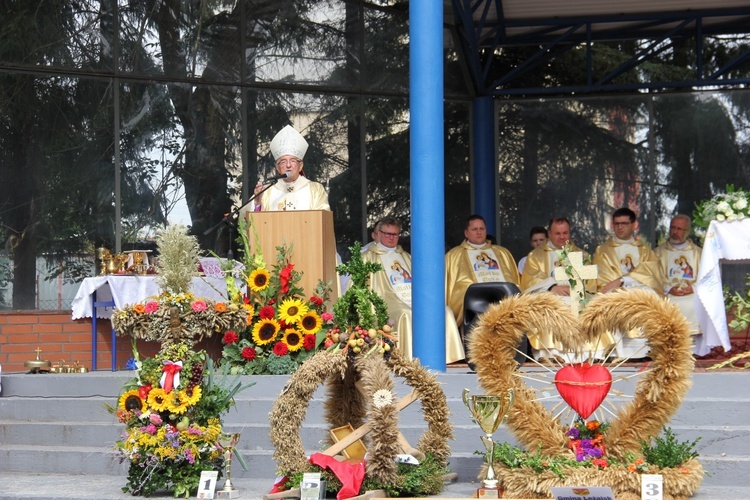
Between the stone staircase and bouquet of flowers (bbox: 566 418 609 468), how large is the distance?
2.46 ft

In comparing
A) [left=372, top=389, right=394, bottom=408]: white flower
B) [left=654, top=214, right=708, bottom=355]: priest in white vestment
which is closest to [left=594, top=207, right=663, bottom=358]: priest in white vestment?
[left=654, top=214, right=708, bottom=355]: priest in white vestment

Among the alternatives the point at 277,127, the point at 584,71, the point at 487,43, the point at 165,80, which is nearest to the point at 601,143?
the point at 584,71

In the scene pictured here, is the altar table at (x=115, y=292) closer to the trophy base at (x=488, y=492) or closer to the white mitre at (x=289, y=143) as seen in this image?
the white mitre at (x=289, y=143)

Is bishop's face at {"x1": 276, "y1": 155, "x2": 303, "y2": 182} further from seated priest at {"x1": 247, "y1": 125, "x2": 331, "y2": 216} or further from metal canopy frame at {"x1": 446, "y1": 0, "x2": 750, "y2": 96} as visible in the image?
metal canopy frame at {"x1": 446, "y1": 0, "x2": 750, "y2": 96}

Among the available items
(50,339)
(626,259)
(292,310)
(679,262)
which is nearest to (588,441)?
(292,310)

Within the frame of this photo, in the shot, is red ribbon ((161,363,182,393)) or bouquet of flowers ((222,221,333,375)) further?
bouquet of flowers ((222,221,333,375))

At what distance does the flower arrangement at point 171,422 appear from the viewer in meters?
7.08

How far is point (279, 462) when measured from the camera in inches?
270

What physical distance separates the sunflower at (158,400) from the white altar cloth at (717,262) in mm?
4681

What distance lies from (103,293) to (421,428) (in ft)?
13.5

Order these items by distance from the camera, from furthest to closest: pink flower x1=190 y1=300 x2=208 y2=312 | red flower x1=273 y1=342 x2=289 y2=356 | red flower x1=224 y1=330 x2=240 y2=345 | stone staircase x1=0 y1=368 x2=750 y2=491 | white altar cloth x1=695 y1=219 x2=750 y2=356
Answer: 1. white altar cloth x1=695 y1=219 x2=750 y2=356
2. red flower x1=224 y1=330 x2=240 y2=345
3. red flower x1=273 y1=342 x2=289 y2=356
4. pink flower x1=190 y1=300 x2=208 y2=312
5. stone staircase x1=0 y1=368 x2=750 y2=491

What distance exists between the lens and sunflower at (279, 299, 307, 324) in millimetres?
9320

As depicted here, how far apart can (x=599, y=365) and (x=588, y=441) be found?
0.42 m

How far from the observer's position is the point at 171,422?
720 centimetres
